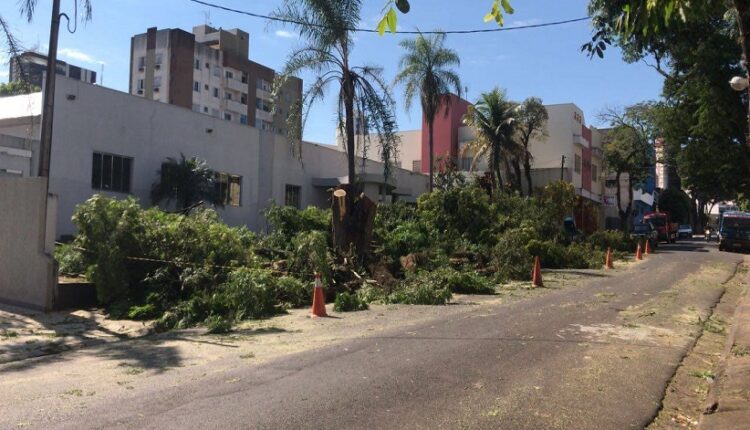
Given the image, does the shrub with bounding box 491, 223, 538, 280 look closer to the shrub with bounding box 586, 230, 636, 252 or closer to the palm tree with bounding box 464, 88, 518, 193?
the shrub with bounding box 586, 230, 636, 252

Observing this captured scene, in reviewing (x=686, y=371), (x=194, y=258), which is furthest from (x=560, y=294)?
(x=194, y=258)

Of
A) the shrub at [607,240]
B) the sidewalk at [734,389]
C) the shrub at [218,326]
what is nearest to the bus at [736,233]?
the shrub at [607,240]

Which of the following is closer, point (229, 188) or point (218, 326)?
point (218, 326)

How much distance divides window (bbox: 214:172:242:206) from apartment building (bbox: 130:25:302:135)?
34.6m

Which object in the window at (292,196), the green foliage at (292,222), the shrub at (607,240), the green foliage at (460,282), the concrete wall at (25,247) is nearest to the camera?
the concrete wall at (25,247)

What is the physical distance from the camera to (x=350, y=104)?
77.6 ft

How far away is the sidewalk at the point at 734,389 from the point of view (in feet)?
18.4

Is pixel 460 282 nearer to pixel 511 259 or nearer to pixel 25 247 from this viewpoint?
pixel 511 259

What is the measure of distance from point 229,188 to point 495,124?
18632 mm

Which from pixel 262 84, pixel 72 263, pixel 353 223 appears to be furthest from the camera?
pixel 262 84

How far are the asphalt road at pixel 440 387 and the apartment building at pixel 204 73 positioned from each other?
5602 centimetres

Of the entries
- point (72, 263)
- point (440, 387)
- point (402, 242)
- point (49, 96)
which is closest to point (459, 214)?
point (402, 242)

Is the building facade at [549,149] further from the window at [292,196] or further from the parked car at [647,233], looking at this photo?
the window at [292,196]

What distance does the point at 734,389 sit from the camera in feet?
21.8
